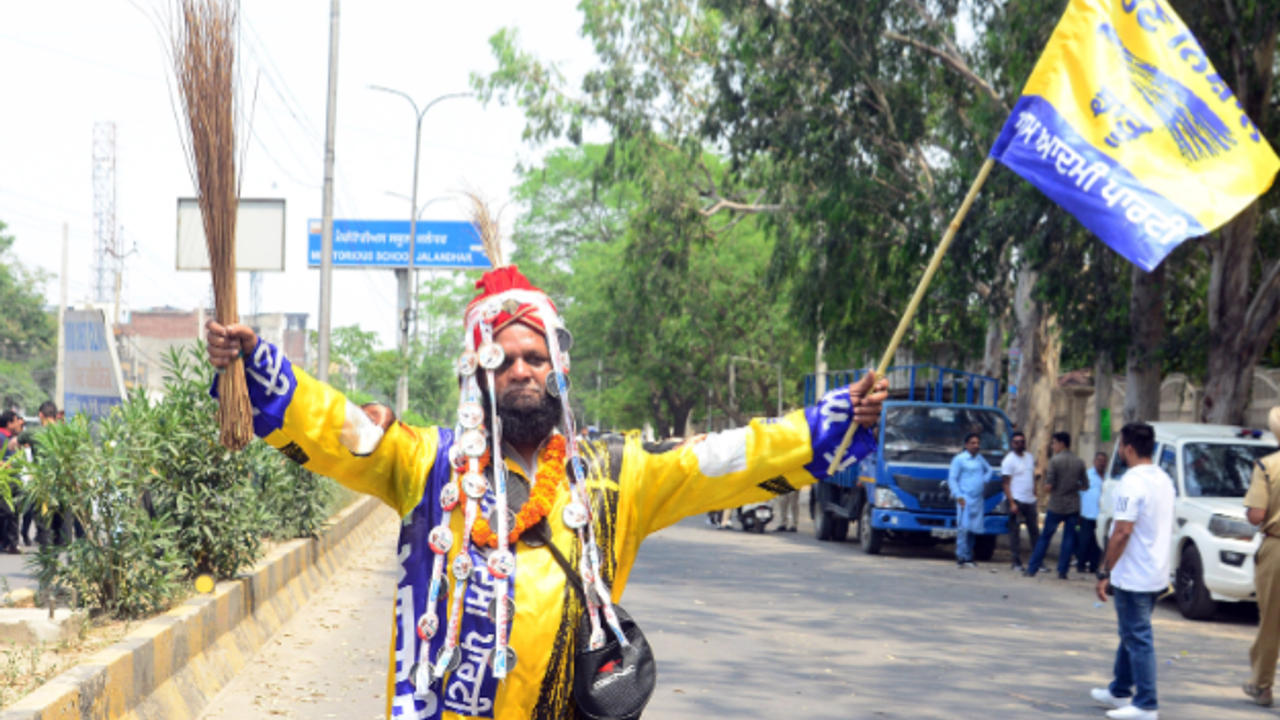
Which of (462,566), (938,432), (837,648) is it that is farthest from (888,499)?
(462,566)

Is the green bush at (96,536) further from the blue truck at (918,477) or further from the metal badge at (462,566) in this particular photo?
the blue truck at (918,477)

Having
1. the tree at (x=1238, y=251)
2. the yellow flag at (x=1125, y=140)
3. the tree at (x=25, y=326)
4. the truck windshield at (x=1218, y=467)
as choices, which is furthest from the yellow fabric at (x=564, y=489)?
the tree at (x=25, y=326)

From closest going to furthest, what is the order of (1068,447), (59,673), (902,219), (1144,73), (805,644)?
(1144,73)
(59,673)
(805,644)
(1068,447)
(902,219)

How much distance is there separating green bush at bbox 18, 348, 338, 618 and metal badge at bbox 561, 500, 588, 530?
190 inches

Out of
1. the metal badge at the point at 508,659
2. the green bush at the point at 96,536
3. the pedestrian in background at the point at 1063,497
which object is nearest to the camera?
the metal badge at the point at 508,659

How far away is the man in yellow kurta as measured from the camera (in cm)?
322

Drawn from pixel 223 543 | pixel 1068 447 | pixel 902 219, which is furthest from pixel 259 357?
pixel 902 219

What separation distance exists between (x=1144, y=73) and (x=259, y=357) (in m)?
3.52

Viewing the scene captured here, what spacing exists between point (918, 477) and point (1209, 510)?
19.4ft

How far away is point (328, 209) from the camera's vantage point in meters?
22.2

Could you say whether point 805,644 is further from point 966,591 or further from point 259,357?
point 259,357

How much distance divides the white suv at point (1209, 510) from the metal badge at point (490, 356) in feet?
32.0

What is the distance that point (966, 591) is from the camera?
1441 centimetres

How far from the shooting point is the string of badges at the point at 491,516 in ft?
10.5
